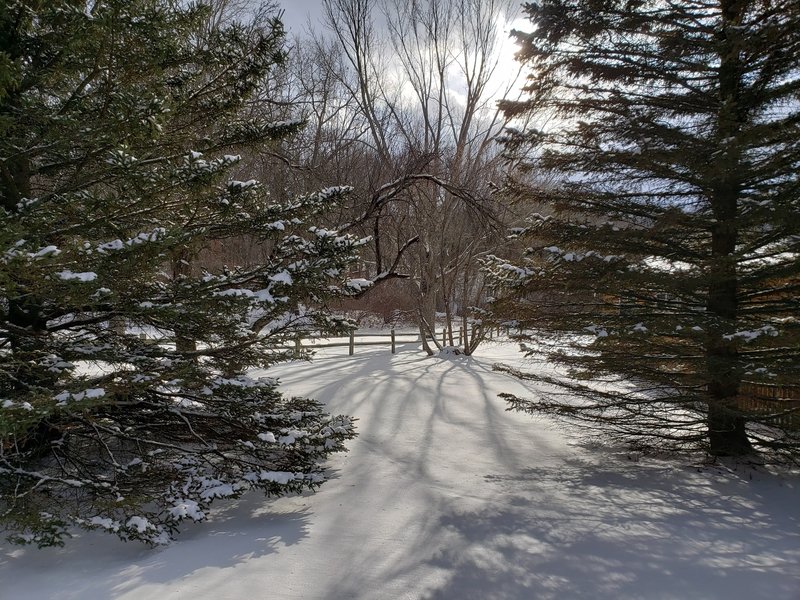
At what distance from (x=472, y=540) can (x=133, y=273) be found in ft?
11.9

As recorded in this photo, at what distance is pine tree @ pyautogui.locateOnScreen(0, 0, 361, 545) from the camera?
3773mm

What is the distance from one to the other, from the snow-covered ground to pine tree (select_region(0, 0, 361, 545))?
35cm

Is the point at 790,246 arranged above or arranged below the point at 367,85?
below

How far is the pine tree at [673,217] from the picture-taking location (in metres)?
5.38

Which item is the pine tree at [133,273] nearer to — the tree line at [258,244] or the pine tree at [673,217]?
the tree line at [258,244]

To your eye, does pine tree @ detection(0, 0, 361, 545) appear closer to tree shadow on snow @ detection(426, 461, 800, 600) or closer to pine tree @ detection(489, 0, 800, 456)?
tree shadow on snow @ detection(426, 461, 800, 600)

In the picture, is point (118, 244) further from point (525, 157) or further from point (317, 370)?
point (317, 370)

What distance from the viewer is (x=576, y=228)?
6.43m

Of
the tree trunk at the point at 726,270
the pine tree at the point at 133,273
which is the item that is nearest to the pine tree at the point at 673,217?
the tree trunk at the point at 726,270

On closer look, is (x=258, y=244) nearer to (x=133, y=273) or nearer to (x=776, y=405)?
(x=133, y=273)

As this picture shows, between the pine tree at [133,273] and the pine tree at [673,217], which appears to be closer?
the pine tree at [133,273]

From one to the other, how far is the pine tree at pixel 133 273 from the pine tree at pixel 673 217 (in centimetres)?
308

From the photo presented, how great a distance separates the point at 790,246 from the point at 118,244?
6.56 m

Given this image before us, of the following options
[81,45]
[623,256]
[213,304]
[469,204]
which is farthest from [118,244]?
[623,256]
